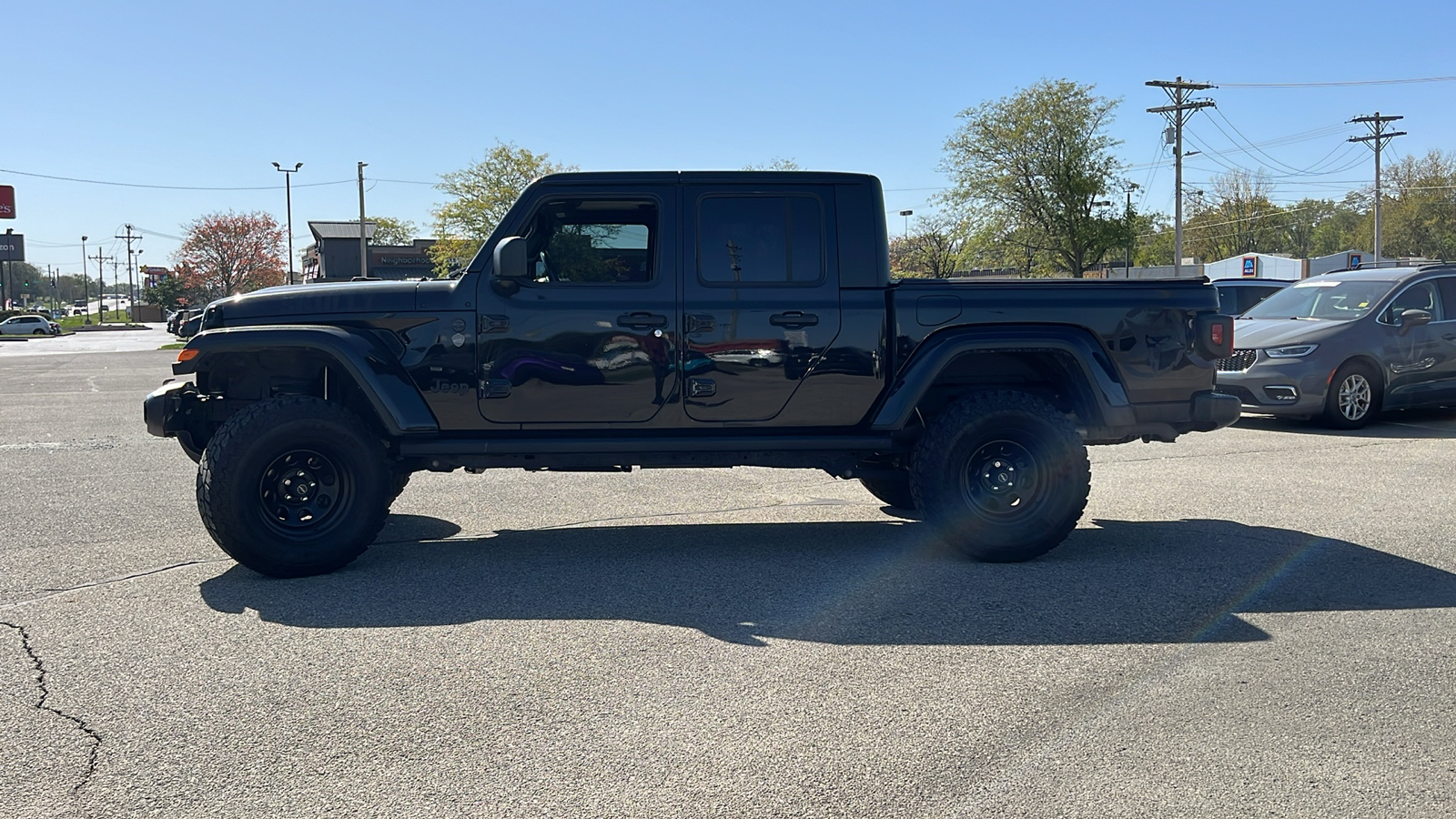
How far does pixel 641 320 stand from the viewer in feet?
20.3

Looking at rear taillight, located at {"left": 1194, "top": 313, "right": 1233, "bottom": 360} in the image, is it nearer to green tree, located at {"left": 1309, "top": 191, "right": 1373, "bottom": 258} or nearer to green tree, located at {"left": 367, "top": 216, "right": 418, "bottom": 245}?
green tree, located at {"left": 367, "top": 216, "right": 418, "bottom": 245}

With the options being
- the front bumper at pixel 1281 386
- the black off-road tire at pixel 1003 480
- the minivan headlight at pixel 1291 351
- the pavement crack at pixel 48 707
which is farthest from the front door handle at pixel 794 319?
the minivan headlight at pixel 1291 351

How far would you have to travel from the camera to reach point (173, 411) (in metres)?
6.42

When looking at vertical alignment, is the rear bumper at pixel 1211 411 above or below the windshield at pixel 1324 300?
below

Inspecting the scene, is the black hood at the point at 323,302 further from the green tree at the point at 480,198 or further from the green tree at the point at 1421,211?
the green tree at the point at 1421,211

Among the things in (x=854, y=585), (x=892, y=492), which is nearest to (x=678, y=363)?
(x=854, y=585)

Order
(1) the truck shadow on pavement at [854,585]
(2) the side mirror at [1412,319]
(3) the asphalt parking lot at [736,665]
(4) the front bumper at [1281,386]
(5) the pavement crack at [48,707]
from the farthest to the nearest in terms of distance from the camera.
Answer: (2) the side mirror at [1412,319], (4) the front bumper at [1281,386], (1) the truck shadow on pavement at [854,585], (5) the pavement crack at [48,707], (3) the asphalt parking lot at [736,665]

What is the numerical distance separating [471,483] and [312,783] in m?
5.69

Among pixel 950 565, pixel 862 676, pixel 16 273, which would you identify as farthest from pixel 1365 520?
pixel 16 273

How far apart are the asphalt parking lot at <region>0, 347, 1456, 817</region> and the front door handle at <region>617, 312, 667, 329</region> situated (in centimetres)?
127

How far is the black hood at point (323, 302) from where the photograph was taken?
6.09 m

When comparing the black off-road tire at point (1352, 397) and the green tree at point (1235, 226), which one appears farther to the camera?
the green tree at point (1235, 226)

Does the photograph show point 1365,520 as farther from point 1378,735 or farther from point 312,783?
point 312,783

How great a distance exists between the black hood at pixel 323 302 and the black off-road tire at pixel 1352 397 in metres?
9.59
